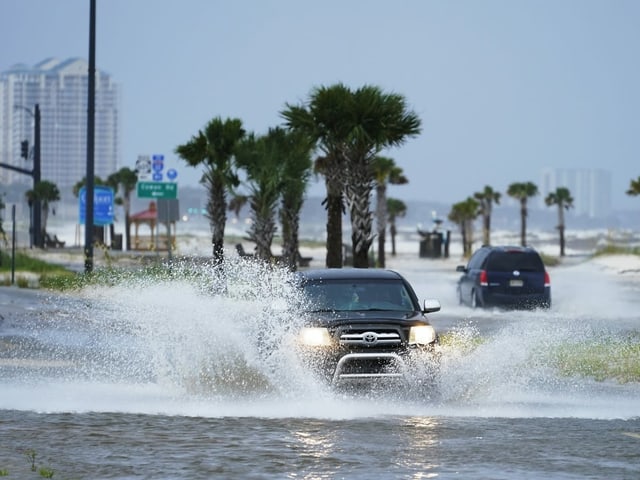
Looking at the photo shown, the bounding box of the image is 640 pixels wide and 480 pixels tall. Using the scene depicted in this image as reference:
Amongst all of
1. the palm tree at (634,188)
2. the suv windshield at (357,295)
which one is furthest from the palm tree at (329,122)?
the palm tree at (634,188)

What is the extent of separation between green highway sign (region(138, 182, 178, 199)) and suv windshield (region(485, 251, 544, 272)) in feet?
114

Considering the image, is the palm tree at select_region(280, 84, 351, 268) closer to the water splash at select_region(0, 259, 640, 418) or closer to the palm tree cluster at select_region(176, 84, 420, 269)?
the palm tree cluster at select_region(176, 84, 420, 269)

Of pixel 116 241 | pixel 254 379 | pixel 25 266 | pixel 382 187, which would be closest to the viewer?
pixel 254 379

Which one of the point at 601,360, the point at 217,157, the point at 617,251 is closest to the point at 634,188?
the point at 617,251

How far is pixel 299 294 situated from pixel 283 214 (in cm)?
3908

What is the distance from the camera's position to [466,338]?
26.0 m

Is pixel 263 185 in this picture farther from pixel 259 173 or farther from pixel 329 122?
pixel 329 122

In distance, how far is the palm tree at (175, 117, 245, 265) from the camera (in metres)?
57.6

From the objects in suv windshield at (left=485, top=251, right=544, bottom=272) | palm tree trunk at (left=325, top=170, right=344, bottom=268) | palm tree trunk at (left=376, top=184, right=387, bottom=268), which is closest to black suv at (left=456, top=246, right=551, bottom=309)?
suv windshield at (left=485, top=251, right=544, bottom=272)

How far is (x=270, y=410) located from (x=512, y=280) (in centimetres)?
2193

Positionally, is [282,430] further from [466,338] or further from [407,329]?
[466,338]

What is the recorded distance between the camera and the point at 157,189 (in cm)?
7069

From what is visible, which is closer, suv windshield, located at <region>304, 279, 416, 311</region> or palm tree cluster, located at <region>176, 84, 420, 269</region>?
suv windshield, located at <region>304, 279, 416, 311</region>

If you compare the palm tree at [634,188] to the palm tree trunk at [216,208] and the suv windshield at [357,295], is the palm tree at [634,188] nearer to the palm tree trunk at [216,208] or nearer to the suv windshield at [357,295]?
the palm tree trunk at [216,208]
